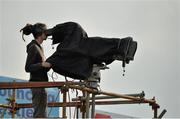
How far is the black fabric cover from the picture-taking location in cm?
853

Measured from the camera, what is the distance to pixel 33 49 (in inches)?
375

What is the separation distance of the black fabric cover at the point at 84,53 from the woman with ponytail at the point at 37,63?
590 mm

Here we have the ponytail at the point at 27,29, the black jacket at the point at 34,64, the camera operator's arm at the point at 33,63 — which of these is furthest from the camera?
the ponytail at the point at 27,29

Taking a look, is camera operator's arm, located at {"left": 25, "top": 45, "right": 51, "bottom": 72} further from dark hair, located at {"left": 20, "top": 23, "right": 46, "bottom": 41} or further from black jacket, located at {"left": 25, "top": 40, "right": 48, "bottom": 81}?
dark hair, located at {"left": 20, "top": 23, "right": 46, "bottom": 41}

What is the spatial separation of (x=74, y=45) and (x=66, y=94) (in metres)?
0.66

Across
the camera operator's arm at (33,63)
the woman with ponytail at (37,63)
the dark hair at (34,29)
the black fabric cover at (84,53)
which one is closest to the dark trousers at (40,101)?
the woman with ponytail at (37,63)

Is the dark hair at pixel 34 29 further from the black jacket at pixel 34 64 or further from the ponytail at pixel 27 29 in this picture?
the black jacket at pixel 34 64

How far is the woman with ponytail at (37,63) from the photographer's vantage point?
30.5 ft

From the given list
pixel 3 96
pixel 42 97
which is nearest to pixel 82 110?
pixel 42 97

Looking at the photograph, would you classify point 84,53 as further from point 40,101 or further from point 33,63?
point 40,101

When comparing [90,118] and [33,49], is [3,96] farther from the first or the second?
[90,118]

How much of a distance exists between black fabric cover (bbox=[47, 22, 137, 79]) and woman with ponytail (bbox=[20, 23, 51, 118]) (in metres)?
0.59

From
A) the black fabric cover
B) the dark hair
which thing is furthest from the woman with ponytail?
the black fabric cover

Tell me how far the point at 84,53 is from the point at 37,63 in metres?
0.96
